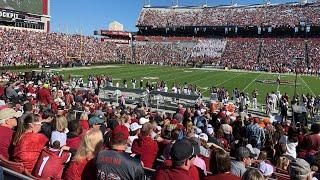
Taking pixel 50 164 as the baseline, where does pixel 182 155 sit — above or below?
above

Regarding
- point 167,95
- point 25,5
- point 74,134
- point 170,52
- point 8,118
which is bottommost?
point 167,95

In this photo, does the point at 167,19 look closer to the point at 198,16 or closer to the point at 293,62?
the point at 198,16

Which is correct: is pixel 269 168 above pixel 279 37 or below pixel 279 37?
below

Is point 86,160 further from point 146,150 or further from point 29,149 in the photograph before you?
point 146,150

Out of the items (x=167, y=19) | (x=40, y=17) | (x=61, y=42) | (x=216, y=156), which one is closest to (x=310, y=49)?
(x=167, y=19)

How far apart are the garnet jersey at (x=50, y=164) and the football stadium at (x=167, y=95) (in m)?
0.01

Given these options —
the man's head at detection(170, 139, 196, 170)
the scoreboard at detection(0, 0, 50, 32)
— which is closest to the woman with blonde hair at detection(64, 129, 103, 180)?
the man's head at detection(170, 139, 196, 170)

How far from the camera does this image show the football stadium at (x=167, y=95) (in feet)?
17.6

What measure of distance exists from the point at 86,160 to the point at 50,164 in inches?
29.6

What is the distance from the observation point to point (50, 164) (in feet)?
18.5

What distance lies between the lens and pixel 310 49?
7625cm

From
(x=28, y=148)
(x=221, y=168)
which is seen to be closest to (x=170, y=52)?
(x=28, y=148)

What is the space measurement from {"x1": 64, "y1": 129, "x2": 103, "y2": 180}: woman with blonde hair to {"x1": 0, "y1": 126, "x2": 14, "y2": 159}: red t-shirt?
192 centimetres

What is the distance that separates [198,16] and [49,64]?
46312 millimetres
